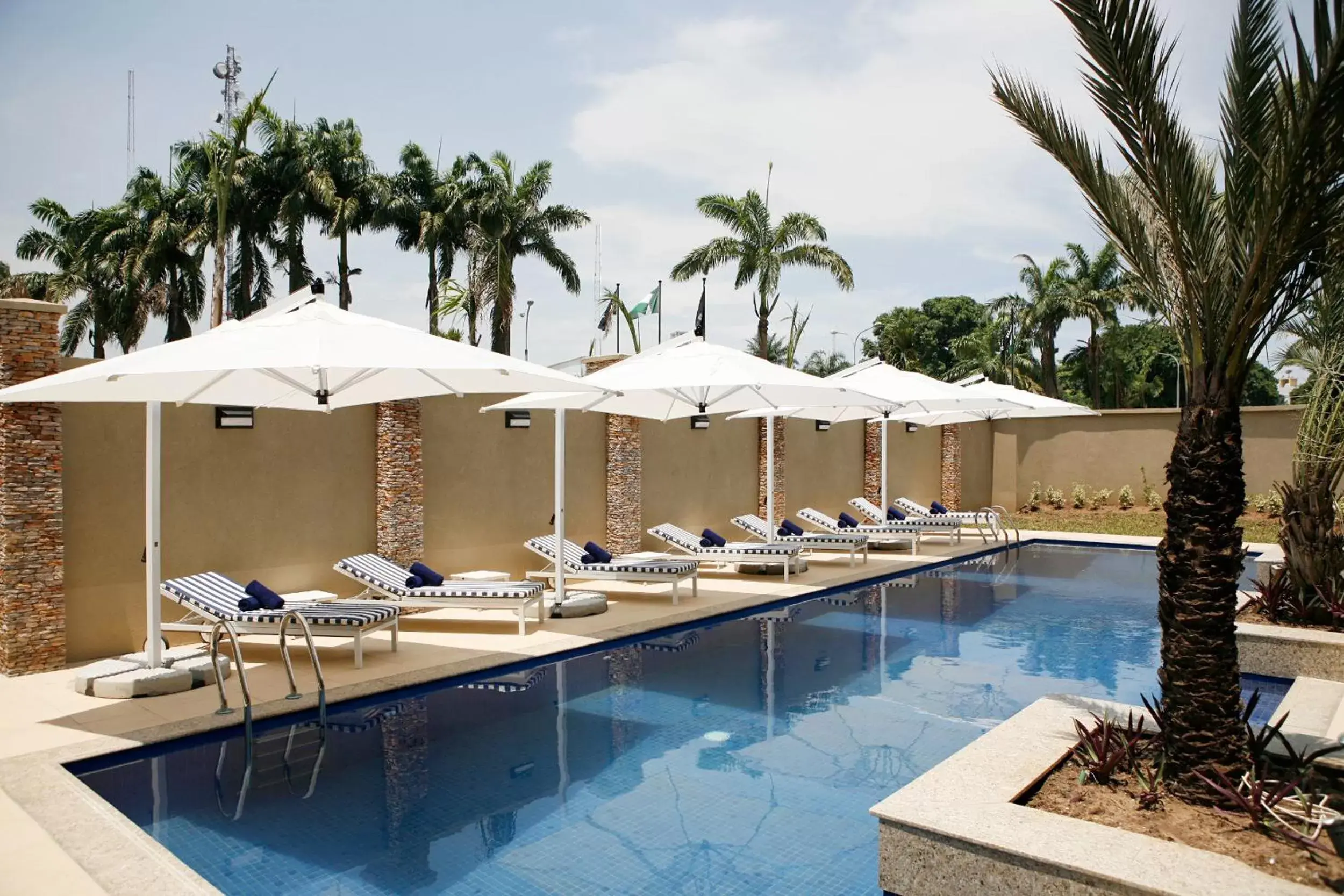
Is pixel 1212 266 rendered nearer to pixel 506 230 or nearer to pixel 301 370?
pixel 301 370

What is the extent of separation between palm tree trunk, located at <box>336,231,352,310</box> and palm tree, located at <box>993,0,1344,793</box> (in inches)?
1251

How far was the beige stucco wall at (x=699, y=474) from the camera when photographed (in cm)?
1538

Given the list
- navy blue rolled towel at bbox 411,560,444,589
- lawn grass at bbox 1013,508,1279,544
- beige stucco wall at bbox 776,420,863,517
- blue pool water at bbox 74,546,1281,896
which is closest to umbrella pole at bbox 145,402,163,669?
blue pool water at bbox 74,546,1281,896

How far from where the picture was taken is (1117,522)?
21.7 meters

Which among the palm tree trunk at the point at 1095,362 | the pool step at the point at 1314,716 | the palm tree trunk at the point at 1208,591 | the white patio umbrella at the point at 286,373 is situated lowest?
the pool step at the point at 1314,716

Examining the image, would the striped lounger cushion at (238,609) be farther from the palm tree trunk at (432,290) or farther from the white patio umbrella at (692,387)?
the palm tree trunk at (432,290)

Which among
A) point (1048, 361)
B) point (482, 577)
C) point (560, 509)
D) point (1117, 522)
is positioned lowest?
point (1117, 522)

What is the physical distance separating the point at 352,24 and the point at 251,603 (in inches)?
270

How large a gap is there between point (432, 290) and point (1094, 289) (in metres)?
27.1

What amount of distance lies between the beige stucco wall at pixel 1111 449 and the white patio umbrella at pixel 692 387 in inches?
514

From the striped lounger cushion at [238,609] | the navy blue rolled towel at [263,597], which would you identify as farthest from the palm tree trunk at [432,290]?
the navy blue rolled towel at [263,597]

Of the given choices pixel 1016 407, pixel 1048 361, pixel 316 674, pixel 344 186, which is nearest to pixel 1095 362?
pixel 1048 361

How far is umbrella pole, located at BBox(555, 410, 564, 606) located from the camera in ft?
36.0

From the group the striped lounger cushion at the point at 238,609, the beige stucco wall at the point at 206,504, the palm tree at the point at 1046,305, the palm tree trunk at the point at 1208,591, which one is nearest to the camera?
the palm tree trunk at the point at 1208,591
